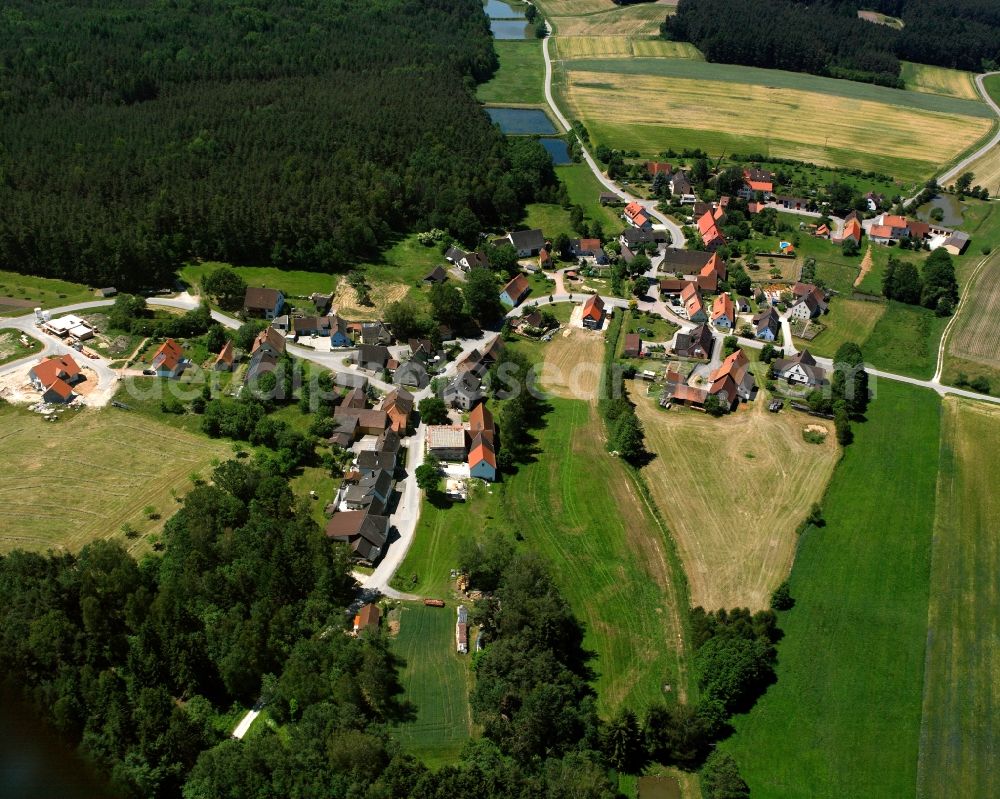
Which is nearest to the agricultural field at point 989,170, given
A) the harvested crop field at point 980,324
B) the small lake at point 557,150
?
the harvested crop field at point 980,324

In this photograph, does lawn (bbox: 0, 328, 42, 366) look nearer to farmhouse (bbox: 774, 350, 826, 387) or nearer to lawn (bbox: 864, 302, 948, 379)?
farmhouse (bbox: 774, 350, 826, 387)

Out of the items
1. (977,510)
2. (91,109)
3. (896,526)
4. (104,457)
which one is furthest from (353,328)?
(91,109)

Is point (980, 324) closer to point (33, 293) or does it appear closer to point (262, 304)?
point (262, 304)

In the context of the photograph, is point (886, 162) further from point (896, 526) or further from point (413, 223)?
point (896, 526)

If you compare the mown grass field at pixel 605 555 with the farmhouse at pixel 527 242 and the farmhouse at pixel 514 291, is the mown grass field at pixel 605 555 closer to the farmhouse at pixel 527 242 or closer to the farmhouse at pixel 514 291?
the farmhouse at pixel 514 291

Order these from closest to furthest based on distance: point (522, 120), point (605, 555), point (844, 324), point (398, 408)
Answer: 1. point (605, 555)
2. point (398, 408)
3. point (844, 324)
4. point (522, 120)

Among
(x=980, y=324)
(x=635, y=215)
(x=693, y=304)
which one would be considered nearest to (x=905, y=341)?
(x=980, y=324)
